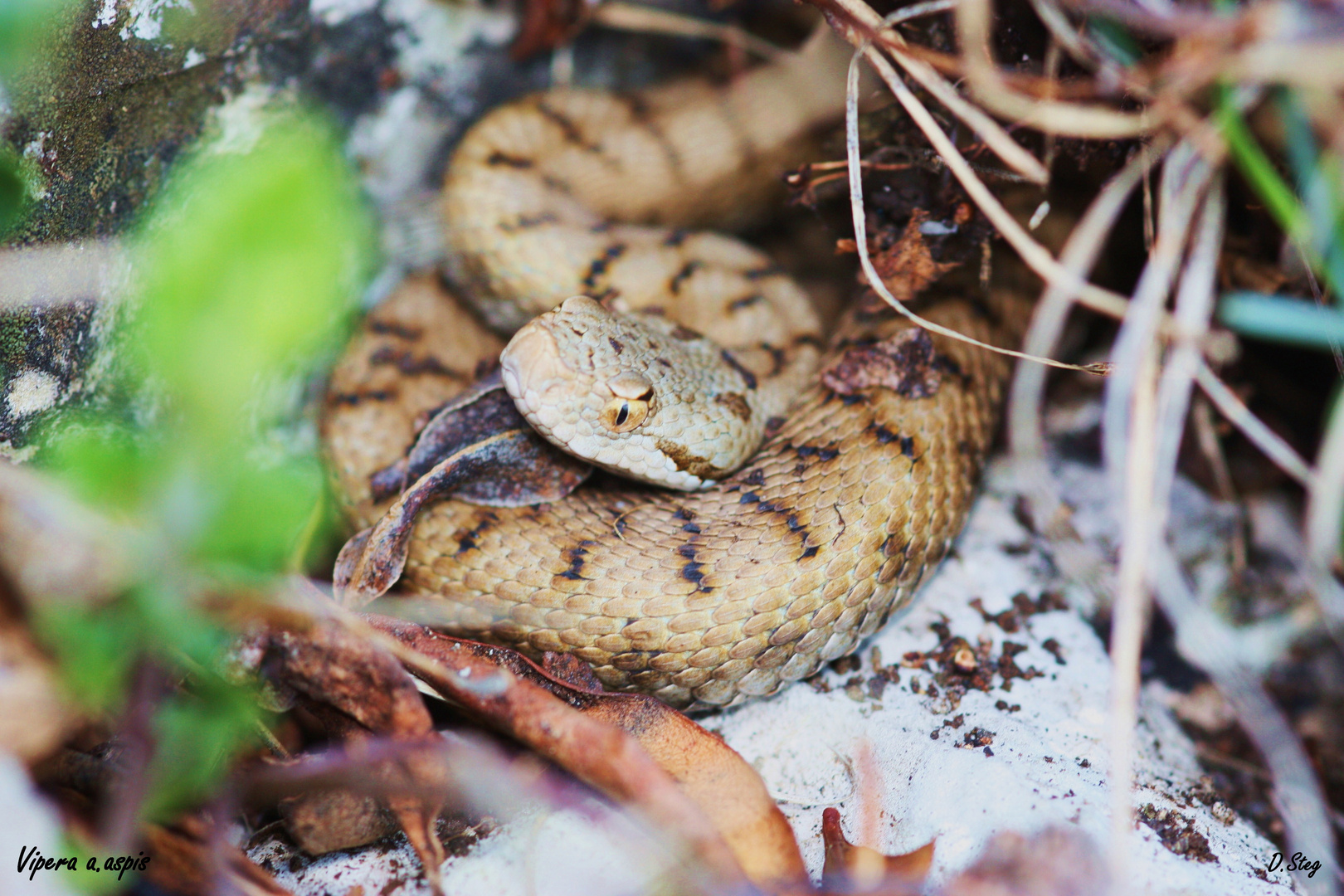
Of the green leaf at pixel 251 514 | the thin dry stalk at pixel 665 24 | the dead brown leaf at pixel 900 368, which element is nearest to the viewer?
the green leaf at pixel 251 514

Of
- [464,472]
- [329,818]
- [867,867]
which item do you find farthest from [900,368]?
[329,818]

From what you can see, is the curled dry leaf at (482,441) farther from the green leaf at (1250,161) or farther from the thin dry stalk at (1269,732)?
the green leaf at (1250,161)

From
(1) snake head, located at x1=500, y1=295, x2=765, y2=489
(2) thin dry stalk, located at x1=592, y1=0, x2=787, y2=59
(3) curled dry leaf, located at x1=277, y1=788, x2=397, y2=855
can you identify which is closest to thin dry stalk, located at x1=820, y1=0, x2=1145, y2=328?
(1) snake head, located at x1=500, y1=295, x2=765, y2=489

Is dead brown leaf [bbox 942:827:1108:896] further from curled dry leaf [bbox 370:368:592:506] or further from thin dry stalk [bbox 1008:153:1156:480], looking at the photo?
curled dry leaf [bbox 370:368:592:506]

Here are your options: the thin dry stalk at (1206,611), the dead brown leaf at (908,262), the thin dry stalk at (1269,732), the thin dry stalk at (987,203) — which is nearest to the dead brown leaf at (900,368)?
the dead brown leaf at (908,262)

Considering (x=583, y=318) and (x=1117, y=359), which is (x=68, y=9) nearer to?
(x=583, y=318)

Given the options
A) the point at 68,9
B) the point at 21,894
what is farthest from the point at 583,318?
the point at 21,894

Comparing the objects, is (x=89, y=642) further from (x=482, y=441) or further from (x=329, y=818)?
(x=482, y=441)
